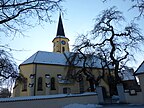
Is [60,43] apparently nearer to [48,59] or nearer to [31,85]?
[48,59]

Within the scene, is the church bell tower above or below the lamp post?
above

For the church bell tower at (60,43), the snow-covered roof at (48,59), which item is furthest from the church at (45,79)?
the church bell tower at (60,43)

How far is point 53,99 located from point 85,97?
405 centimetres

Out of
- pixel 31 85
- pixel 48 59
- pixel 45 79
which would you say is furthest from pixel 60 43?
pixel 31 85

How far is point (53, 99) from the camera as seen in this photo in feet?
52.5

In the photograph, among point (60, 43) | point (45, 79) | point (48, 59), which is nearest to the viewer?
point (45, 79)

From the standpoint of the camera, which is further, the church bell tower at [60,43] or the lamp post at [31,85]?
the church bell tower at [60,43]

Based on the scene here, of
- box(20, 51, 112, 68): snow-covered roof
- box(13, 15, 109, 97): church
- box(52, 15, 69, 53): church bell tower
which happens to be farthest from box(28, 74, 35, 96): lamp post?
box(52, 15, 69, 53): church bell tower

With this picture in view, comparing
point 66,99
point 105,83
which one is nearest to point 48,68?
point 105,83

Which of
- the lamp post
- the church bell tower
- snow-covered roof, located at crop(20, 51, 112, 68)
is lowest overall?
the lamp post

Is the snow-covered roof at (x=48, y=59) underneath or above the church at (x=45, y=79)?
above

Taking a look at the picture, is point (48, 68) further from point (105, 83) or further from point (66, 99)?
point (66, 99)

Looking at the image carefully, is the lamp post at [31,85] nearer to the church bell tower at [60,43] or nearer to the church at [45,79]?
the church at [45,79]

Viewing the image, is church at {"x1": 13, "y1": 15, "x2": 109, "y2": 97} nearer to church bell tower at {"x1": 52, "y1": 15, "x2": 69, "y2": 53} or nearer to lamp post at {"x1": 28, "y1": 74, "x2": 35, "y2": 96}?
lamp post at {"x1": 28, "y1": 74, "x2": 35, "y2": 96}
